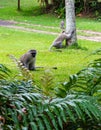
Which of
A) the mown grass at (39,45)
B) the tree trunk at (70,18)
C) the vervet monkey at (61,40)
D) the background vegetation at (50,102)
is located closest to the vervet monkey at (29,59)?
the mown grass at (39,45)

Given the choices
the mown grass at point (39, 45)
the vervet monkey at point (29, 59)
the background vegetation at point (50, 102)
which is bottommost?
the mown grass at point (39, 45)

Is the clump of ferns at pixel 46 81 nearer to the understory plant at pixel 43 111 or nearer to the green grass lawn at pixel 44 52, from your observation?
the understory plant at pixel 43 111

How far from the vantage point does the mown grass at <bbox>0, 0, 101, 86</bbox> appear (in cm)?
1315

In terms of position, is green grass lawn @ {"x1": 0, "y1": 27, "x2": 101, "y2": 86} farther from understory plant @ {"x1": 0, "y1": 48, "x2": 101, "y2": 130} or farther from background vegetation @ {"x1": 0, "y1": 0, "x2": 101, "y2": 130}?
understory plant @ {"x1": 0, "y1": 48, "x2": 101, "y2": 130}

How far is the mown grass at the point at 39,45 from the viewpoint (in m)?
13.1

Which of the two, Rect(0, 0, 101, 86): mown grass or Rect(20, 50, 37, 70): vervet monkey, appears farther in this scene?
Rect(0, 0, 101, 86): mown grass

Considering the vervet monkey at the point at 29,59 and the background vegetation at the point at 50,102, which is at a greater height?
the background vegetation at the point at 50,102

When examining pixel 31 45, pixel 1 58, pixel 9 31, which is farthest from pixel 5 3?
pixel 1 58

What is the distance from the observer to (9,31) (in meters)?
28.2

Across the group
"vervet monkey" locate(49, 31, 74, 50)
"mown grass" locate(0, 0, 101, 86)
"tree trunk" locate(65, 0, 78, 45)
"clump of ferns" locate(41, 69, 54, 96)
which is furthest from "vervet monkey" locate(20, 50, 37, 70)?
"clump of ferns" locate(41, 69, 54, 96)

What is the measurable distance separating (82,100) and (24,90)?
49cm

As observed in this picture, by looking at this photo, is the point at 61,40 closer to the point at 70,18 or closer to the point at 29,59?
the point at 70,18

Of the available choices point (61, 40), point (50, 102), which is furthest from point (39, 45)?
point (50, 102)

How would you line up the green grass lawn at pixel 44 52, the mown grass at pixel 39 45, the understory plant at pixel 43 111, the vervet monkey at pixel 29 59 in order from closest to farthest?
1. the understory plant at pixel 43 111
2. the green grass lawn at pixel 44 52
3. the vervet monkey at pixel 29 59
4. the mown grass at pixel 39 45
